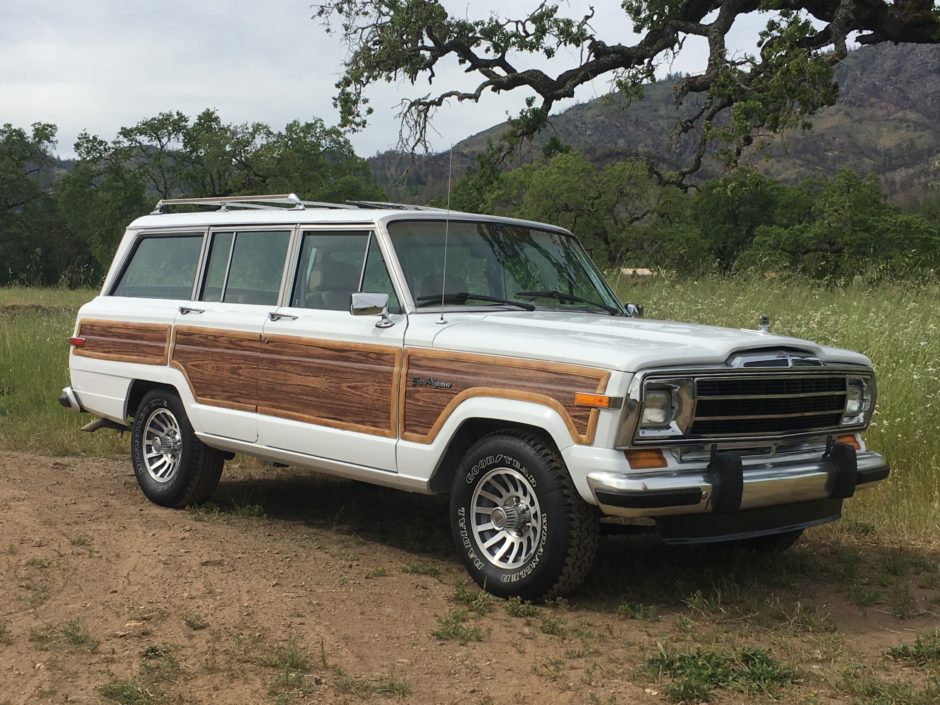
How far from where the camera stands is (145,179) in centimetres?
6781

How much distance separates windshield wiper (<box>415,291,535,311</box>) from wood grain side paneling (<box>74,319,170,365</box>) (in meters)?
2.31

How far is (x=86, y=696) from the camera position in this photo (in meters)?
4.01

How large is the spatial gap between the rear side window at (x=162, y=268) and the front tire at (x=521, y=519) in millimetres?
3096

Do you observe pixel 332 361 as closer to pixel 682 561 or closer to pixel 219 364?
pixel 219 364

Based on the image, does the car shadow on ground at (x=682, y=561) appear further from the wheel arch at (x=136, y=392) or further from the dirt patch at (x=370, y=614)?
the wheel arch at (x=136, y=392)

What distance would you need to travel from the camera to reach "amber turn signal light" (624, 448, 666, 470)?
485 centimetres

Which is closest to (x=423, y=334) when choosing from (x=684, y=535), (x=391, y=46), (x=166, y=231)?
(x=684, y=535)

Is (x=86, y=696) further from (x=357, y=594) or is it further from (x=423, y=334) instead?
(x=423, y=334)

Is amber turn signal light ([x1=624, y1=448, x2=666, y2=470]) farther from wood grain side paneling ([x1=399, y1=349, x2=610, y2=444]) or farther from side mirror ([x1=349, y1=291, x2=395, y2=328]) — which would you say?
side mirror ([x1=349, y1=291, x2=395, y2=328])

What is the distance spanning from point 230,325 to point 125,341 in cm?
128

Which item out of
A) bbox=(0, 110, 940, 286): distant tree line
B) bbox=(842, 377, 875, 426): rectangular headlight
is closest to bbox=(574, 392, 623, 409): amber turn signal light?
bbox=(842, 377, 875, 426): rectangular headlight

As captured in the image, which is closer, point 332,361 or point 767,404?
point 767,404

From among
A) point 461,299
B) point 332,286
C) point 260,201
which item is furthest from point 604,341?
point 260,201

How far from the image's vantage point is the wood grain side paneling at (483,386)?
16.0ft
